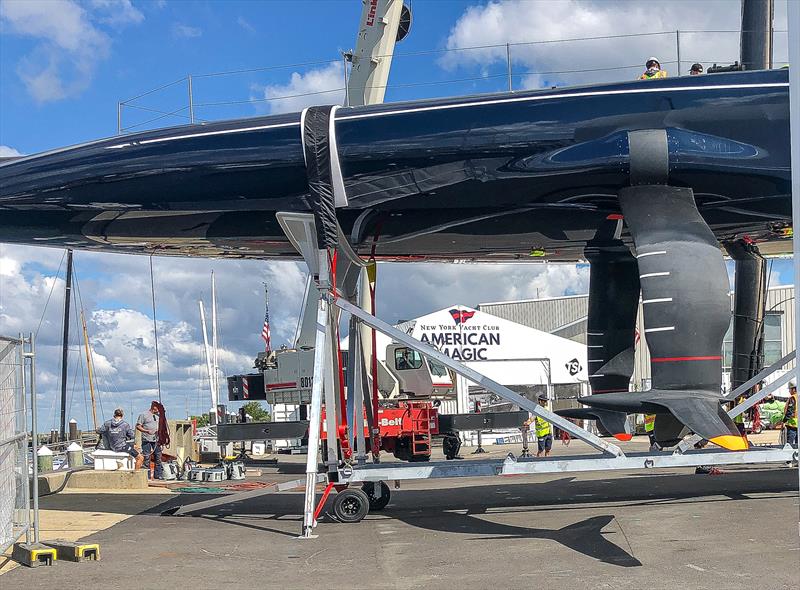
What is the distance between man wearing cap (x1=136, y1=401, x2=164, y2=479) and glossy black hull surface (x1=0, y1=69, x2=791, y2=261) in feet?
21.7

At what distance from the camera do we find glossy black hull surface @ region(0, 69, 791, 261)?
935cm

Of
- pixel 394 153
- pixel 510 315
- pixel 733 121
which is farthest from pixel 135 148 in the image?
pixel 510 315

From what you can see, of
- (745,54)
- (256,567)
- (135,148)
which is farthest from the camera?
(745,54)

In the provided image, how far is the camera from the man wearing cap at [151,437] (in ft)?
57.3

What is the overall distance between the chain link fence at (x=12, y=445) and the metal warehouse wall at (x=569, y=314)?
3446 centimetres

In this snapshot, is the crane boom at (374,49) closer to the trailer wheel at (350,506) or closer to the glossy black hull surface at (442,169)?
the glossy black hull surface at (442,169)

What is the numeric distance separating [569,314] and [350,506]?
39618 mm

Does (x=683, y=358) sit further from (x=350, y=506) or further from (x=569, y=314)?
(x=569, y=314)

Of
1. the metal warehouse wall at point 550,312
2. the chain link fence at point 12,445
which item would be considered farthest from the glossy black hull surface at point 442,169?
the metal warehouse wall at point 550,312

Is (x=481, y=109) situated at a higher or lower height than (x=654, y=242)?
higher

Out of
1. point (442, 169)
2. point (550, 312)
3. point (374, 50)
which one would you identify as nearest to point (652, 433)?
point (442, 169)

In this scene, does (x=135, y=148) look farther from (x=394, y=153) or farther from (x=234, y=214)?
(x=394, y=153)

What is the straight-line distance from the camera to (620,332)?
1209 centimetres

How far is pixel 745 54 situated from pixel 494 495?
760cm
